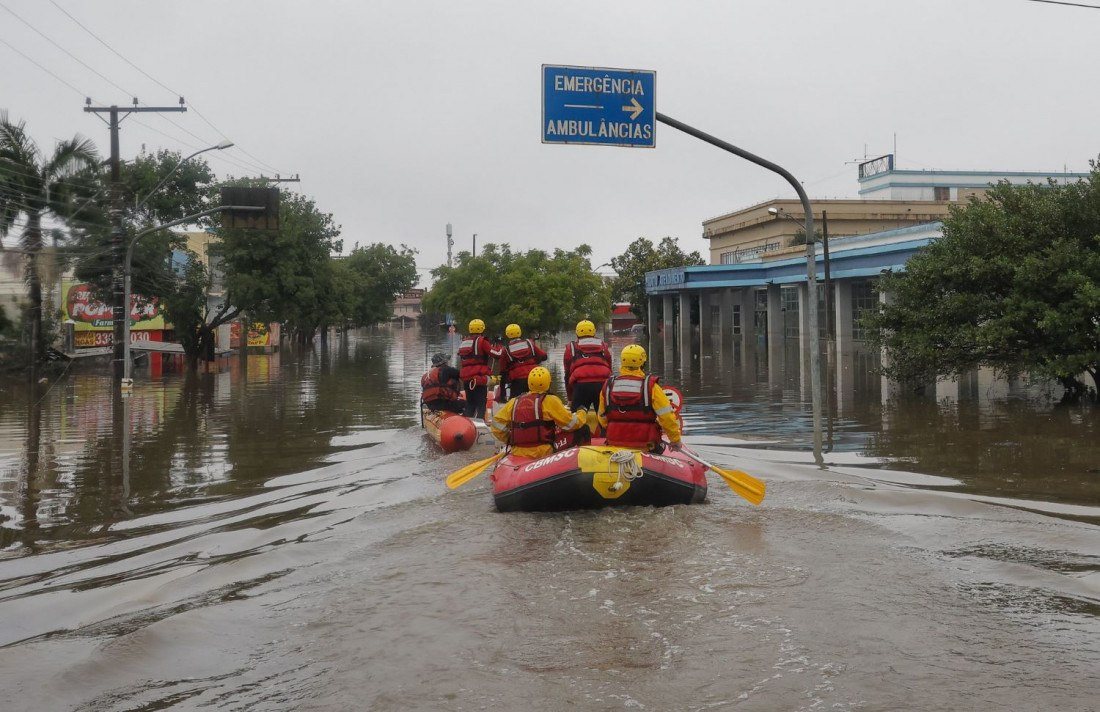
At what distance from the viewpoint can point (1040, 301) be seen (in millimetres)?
20547

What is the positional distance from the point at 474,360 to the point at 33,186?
17.9 meters

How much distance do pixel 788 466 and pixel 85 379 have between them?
2983cm

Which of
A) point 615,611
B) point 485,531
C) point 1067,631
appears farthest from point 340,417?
point 1067,631

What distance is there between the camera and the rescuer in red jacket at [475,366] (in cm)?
1841

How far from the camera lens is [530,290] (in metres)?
46.5

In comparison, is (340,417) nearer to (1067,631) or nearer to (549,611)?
(549,611)

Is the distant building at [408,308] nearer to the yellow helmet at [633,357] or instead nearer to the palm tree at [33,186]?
the palm tree at [33,186]

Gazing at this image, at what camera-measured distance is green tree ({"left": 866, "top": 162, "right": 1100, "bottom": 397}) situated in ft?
65.8

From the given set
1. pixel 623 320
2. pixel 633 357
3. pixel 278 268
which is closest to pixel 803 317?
pixel 278 268

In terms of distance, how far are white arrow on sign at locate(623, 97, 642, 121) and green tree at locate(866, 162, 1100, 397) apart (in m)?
10.8

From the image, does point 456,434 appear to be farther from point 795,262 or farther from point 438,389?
point 795,262

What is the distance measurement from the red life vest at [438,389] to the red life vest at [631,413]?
285 inches

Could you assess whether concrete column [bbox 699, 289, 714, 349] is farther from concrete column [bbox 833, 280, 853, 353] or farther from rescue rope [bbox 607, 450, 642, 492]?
rescue rope [bbox 607, 450, 642, 492]

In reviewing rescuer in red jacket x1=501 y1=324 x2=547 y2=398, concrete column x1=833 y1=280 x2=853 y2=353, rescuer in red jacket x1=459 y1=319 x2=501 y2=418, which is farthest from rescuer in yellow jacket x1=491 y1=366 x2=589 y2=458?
concrete column x1=833 y1=280 x2=853 y2=353
